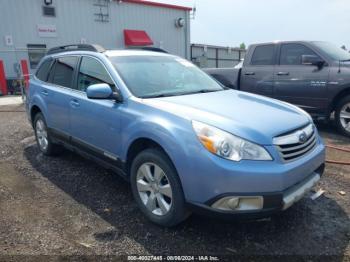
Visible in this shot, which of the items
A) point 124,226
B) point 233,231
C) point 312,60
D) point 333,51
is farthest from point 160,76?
point 333,51

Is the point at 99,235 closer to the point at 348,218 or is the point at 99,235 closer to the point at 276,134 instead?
the point at 276,134

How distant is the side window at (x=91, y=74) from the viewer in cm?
377

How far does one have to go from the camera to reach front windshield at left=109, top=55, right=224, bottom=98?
356cm

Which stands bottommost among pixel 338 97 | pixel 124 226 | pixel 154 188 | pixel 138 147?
pixel 124 226

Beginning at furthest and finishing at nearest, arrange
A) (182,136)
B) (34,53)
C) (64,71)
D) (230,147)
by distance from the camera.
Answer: (34,53) → (64,71) → (182,136) → (230,147)

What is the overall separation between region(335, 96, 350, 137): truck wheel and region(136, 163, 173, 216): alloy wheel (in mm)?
4553

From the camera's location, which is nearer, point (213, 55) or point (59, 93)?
point (59, 93)

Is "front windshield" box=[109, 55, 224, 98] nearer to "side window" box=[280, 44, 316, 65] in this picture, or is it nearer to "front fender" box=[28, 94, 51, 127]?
"front fender" box=[28, 94, 51, 127]

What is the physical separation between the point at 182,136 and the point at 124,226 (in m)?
1.14

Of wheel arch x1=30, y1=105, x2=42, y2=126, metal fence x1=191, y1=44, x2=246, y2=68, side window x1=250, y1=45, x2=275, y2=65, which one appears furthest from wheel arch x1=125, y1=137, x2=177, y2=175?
metal fence x1=191, y1=44, x2=246, y2=68

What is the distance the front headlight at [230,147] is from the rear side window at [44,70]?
11.3 feet

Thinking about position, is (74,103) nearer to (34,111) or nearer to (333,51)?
(34,111)

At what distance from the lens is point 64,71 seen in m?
4.68

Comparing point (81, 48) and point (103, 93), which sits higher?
point (81, 48)
